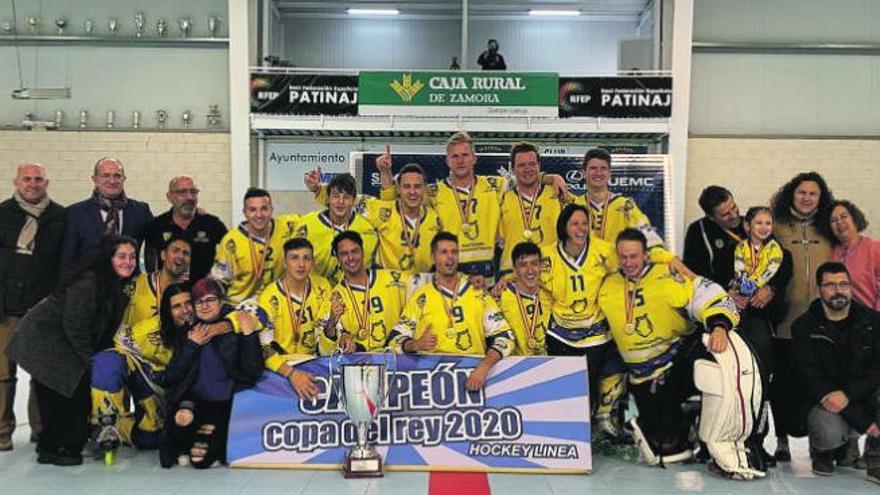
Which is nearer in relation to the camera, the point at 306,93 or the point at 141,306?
the point at 141,306

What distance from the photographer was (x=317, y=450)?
15.8 feet

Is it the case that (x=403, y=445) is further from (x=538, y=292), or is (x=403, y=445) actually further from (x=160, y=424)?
(x=160, y=424)

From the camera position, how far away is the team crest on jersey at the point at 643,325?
5.05 metres

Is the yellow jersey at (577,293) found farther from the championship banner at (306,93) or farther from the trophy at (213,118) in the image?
the trophy at (213,118)

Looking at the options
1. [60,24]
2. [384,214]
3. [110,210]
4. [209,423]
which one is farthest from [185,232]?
[60,24]

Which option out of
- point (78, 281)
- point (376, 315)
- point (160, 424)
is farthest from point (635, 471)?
point (78, 281)

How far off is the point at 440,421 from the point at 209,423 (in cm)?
157

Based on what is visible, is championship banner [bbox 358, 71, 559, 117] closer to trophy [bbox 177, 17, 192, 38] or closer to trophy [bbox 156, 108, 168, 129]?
trophy [bbox 177, 17, 192, 38]

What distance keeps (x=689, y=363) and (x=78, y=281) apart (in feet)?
14.3

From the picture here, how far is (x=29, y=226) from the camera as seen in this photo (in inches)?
216

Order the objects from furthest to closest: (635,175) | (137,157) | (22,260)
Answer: (137,157)
(635,175)
(22,260)

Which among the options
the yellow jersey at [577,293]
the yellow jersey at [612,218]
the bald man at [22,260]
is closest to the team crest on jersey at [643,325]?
the yellow jersey at [577,293]

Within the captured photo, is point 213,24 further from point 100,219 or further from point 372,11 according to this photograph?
point 100,219

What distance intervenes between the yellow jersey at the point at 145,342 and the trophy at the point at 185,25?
40.0ft
